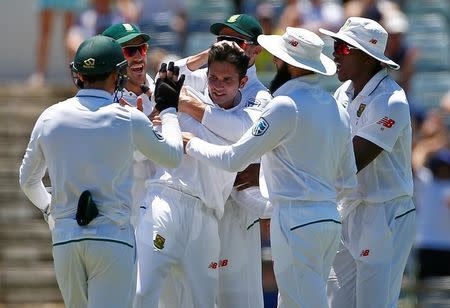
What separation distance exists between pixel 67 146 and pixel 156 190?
1.17 m

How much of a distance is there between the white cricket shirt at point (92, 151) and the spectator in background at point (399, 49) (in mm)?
6854

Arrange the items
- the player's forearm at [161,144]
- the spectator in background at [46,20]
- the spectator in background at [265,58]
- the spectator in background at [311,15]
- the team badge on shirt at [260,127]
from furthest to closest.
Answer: the spectator in background at [46,20] < the spectator in background at [311,15] < the spectator in background at [265,58] < the team badge on shirt at [260,127] < the player's forearm at [161,144]

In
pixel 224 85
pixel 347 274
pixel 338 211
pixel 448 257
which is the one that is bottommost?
pixel 448 257

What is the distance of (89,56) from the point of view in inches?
330

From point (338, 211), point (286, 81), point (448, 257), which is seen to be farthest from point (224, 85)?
point (448, 257)

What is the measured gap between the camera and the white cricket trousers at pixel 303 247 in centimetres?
870

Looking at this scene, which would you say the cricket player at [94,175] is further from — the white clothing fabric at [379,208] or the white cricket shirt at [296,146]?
the white clothing fabric at [379,208]

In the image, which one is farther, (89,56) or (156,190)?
(156,190)

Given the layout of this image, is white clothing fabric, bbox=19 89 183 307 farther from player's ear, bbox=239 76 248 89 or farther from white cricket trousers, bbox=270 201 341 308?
player's ear, bbox=239 76 248 89

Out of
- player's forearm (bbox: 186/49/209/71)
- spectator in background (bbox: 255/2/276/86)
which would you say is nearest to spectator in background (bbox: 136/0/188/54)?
spectator in background (bbox: 255/2/276/86)

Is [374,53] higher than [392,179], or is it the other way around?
[374,53]

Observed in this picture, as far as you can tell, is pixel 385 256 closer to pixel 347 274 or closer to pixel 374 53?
pixel 347 274

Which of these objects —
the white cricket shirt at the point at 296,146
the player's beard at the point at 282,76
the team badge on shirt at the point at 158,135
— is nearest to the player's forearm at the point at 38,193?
the team badge on shirt at the point at 158,135

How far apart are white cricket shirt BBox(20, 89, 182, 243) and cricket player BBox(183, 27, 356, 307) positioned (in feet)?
1.99
